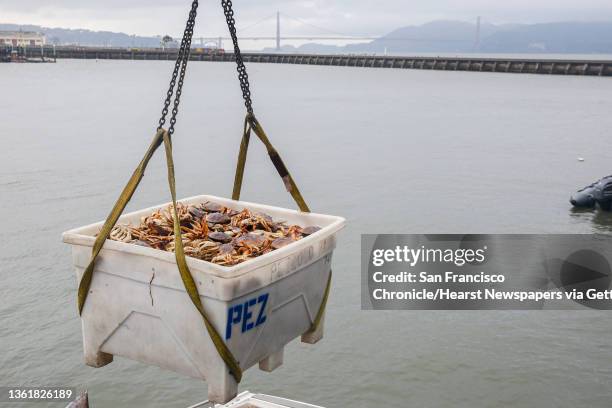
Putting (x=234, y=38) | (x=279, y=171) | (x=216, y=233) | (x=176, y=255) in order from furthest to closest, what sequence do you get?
1. (x=279, y=171)
2. (x=234, y=38)
3. (x=216, y=233)
4. (x=176, y=255)

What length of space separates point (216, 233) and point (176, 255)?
88cm

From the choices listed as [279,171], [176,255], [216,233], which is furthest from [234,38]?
[176,255]

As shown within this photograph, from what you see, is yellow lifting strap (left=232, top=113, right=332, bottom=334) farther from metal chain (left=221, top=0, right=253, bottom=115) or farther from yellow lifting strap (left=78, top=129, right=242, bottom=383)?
yellow lifting strap (left=78, top=129, right=242, bottom=383)

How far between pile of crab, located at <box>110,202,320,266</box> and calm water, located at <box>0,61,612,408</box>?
9089mm

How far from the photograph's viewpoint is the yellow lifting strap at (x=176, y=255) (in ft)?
14.0

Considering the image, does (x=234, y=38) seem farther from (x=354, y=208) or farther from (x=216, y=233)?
(x=354, y=208)

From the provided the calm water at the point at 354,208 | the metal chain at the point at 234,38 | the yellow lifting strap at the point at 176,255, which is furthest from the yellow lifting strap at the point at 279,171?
the calm water at the point at 354,208

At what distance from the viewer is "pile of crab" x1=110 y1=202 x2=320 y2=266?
4.81 meters

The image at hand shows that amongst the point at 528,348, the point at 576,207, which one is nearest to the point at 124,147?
the point at 576,207

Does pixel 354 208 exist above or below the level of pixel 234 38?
below

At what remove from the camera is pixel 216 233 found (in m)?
5.15

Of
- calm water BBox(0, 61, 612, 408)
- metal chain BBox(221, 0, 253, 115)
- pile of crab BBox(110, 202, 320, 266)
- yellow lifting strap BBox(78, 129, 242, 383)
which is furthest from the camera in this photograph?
calm water BBox(0, 61, 612, 408)

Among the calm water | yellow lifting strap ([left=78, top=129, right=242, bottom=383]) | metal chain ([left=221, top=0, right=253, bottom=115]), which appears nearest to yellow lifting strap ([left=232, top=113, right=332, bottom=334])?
metal chain ([left=221, top=0, right=253, bottom=115])

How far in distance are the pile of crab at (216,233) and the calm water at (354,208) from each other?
9.09 metres
